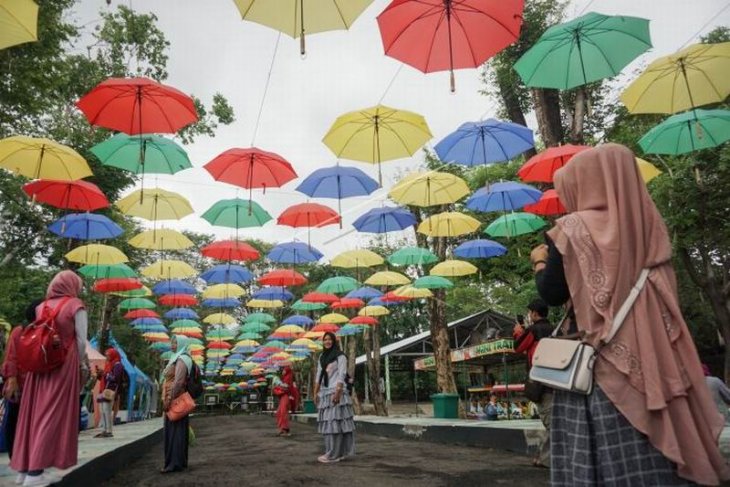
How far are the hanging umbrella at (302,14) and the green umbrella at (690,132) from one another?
565 cm

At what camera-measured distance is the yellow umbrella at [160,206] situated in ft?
36.6

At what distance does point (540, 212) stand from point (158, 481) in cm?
778

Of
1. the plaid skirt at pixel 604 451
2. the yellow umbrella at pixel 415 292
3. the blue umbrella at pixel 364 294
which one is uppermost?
the blue umbrella at pixel 364 294

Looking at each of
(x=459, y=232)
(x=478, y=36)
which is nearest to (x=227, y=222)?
(x=459, y=232)

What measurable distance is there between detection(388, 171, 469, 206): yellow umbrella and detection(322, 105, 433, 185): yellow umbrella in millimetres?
1791

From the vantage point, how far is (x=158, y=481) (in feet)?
21.2

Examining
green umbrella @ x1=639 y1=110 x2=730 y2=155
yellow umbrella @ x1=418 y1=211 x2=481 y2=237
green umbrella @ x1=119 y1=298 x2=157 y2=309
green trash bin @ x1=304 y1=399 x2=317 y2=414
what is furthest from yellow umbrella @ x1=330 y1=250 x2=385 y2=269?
green trash bin @ x1=304 y1=399 x2=317 y2=414

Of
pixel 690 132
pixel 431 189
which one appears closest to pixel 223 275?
pixel 431 189

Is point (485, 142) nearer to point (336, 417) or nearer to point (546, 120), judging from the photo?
point (546, 120)

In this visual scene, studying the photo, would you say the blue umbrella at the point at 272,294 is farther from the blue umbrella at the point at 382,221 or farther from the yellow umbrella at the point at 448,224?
the yellow umbrella at the point at 448,224

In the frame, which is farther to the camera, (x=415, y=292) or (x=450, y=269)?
(x=415, y=292)

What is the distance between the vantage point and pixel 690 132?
8.50 meters

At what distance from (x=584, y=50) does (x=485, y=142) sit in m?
2.53

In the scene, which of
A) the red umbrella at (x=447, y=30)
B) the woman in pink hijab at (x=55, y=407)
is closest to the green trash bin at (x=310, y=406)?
the red umbrella at (x=447, y=30)
